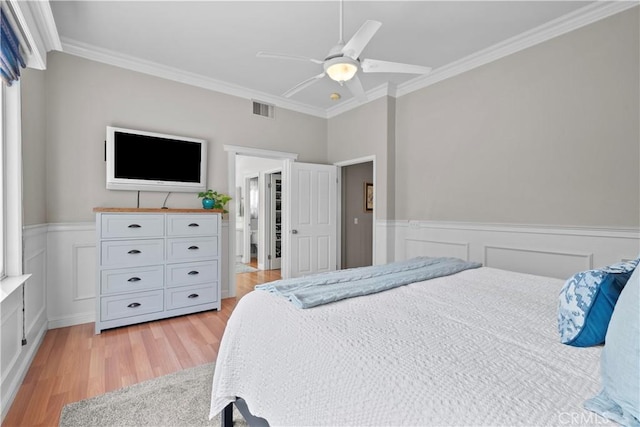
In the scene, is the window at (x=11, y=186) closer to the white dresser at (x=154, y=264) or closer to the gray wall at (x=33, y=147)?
the gray wall at (x=33, y=147)

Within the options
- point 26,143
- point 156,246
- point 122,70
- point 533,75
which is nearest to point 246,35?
point 122,70

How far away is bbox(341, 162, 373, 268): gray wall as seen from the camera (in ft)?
17.7

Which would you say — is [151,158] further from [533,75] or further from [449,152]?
[533,75]

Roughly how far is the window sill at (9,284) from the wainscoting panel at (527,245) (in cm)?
370

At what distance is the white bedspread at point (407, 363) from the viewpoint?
2.32ft

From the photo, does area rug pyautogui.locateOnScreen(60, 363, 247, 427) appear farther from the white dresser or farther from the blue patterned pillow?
the blue patterned pillow

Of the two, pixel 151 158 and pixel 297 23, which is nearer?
pixel 297 23

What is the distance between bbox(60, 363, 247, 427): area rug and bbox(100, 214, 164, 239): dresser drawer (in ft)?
4.87

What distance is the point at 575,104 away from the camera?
261 centimetres

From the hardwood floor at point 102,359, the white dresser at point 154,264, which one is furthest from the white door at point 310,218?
the hardwood floor at point 102,359

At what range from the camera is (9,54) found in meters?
1.77

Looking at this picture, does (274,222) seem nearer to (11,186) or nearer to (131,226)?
(131,226)

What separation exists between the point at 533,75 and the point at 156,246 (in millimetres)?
4059

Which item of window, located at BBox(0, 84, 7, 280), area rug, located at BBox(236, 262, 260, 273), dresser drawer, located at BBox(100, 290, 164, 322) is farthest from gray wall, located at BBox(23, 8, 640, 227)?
area rug, located at BBox(236, 262, 260, 273)
